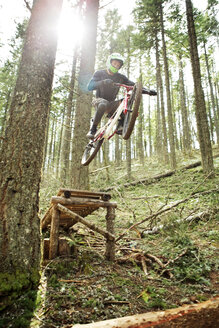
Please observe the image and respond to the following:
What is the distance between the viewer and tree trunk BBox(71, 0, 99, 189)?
247 inches

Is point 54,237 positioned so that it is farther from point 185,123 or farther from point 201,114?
point 185,123

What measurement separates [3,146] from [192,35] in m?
11.4

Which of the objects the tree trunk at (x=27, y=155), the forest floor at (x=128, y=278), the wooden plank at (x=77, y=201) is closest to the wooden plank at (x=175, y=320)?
the forest floor at (x=128, y=278)

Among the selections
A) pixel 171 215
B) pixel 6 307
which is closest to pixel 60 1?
pixel 6 307

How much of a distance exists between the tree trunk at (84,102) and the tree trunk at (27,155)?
3466mm

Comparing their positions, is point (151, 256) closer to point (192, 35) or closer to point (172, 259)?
point (172, 259)

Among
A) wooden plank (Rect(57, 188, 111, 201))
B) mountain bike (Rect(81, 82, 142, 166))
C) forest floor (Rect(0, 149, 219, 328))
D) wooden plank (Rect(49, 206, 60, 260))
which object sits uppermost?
mountain bike (Rect(81, 82, 142, 166))

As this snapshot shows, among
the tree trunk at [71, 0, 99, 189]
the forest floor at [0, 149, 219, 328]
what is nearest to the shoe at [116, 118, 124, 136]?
the tree trunk at [71, 0, 99, 189]

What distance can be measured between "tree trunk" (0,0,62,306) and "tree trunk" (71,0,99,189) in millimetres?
3466

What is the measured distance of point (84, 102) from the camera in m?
6.60

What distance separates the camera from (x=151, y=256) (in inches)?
165

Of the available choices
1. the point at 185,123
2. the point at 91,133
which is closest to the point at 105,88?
the point at 91,133

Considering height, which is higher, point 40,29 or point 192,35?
point 192,35

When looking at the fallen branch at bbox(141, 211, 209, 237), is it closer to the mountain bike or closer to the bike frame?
the mountain bike
